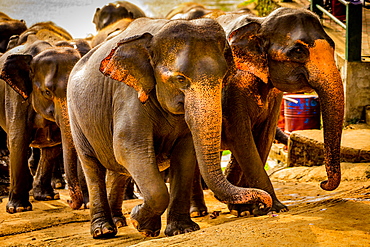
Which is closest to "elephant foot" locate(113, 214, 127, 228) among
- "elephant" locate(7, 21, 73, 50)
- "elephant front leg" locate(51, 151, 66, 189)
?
"elephant front leg" locate(51, 151, 66, 189)

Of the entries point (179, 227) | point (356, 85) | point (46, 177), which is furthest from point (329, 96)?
point (356, 85)

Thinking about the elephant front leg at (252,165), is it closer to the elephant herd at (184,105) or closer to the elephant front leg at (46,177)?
the elephant herd at (184,105)

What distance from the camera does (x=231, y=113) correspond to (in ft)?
18.4

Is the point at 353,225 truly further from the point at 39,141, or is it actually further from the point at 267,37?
the point at 39,141

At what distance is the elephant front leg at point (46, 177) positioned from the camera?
8.06 m

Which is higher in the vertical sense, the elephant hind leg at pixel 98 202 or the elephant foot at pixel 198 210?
the elephant hind leg at pixel 98 202

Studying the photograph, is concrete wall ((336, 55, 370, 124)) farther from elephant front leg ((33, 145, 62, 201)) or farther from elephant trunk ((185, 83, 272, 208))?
elephant trunk ((185, 83, 272, 208))

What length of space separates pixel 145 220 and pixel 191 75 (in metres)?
1.11

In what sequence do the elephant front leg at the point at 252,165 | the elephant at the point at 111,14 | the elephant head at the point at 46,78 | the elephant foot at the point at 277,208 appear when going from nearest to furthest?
the elephant front leg at the point at 252,165 < the elephant foot at the point at 277,208 < the elephant head at the point at 46,78 < the elephant at the point at 111,14

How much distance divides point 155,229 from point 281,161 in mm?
5414

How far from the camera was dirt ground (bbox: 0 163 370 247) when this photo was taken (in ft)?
14.3

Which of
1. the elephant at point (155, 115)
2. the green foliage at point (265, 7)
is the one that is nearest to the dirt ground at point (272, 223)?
the elephant at point (155, 115)

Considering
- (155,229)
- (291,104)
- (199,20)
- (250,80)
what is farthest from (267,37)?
(291,104)

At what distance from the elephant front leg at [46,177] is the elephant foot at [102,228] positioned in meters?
2.70
